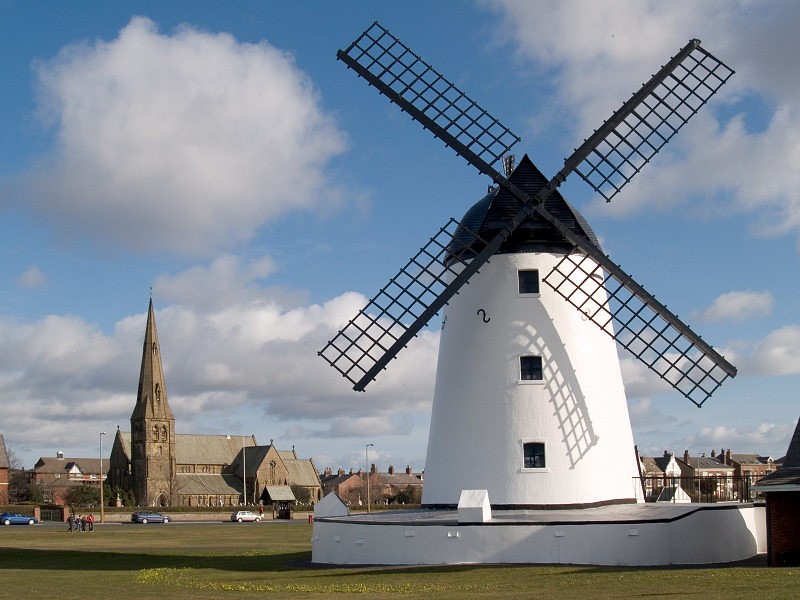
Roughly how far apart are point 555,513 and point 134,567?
11.1 m

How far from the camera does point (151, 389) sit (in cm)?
13938

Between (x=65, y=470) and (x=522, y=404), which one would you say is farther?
(x=65, y=470)

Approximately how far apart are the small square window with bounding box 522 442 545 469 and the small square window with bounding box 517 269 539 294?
3.94 meters

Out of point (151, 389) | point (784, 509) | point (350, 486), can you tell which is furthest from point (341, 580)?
point (350, 486)

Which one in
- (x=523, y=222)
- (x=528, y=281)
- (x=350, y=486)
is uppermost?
(x=523, y=222)

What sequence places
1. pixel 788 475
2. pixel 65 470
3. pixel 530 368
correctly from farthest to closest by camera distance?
pixel 65 470
pixel 530 368
pixel 788 475

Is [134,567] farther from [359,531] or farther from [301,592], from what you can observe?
[301,592]

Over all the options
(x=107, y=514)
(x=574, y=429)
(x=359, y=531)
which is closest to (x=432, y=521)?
(x=359, y=531)

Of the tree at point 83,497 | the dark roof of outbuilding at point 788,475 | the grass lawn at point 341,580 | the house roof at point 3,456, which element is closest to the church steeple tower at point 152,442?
the tree at point 83,497

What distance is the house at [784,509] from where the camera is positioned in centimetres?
2212

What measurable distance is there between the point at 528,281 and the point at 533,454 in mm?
4467

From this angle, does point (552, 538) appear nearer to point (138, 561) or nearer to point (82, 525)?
point (138, 561)

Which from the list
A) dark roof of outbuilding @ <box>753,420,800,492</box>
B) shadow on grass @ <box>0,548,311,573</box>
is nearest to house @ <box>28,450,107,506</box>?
shadow on grass @ <box>0,548,311,573</box>

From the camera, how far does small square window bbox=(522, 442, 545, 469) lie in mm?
26094
